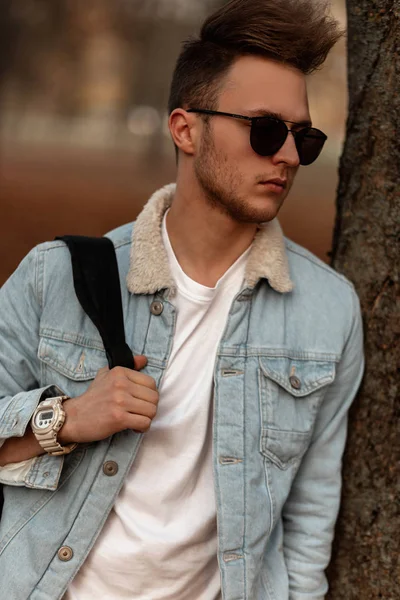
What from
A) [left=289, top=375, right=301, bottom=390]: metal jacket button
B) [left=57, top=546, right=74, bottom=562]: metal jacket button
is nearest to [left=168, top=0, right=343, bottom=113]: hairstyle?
[left=289, top=375, right=301, bottom=390]: metal jacket button

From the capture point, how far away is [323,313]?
7.97 feet

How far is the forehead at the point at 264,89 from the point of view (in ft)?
7.52

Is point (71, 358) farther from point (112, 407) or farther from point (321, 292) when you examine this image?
point (321, 292)

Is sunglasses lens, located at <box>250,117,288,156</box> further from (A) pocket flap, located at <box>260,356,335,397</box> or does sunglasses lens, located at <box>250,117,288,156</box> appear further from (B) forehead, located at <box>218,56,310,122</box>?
(A) pocket flap, located at <box>260,356,335,397</box>

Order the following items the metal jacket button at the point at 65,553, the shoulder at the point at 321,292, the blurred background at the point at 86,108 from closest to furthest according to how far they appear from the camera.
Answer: the metal jacket button at the point at 65,553
the shoulder at the point at 321,292
the blurred background at the point at 86,108

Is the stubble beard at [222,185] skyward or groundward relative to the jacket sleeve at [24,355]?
skyward

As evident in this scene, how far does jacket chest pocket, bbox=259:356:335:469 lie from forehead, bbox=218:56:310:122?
28.0 inches

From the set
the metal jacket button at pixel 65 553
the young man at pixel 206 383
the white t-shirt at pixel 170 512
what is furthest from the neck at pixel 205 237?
the metal jacket button at pixel 65 553

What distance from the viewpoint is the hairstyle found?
7.66 ft

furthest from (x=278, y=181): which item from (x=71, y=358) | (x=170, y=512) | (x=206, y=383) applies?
(x=170, y=512)

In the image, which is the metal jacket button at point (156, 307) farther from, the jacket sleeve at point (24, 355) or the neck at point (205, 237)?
the jacket sleeve at point (24, 355)

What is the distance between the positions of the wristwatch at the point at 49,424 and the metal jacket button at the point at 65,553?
0.27 m

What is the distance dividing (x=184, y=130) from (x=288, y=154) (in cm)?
39

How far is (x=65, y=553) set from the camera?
2207 millimetres
